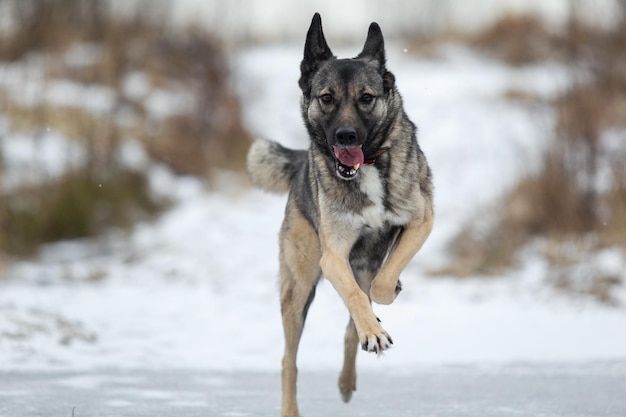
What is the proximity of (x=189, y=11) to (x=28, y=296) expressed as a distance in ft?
33.1

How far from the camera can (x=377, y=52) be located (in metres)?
5.06

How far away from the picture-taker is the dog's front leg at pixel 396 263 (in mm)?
4645

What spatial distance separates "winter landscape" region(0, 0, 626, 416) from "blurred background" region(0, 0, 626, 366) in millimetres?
46

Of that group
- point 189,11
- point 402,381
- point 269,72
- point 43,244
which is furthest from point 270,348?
point 269,72

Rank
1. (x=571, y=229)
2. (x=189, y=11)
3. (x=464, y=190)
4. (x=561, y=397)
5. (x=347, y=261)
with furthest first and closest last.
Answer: (x=189, y=11) < (x=464, y=190) < (x=571, y=229) < (x=561, y=397) < (x=347, y=261)

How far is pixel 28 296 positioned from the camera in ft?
29.5

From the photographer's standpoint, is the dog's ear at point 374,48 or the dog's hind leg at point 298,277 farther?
the dog's hind leg at point 298,277

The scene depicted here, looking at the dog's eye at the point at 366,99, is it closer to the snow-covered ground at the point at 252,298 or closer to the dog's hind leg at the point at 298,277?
the dog's hind leg at the point at 298,277

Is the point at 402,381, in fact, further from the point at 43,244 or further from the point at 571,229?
the point at 43,244

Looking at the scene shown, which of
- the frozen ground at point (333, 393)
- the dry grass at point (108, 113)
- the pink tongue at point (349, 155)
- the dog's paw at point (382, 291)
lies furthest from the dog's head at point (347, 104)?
the dry grass at point (108, 113)

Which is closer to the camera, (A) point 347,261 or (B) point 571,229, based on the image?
(A) point 347,261

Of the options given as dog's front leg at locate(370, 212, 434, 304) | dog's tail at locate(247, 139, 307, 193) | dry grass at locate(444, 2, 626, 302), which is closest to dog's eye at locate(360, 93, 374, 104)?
dog's front leg at locate(370, 212, 434, 304)

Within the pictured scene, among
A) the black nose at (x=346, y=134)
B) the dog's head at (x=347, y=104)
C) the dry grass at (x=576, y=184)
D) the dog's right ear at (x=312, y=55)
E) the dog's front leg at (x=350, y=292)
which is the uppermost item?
the dry grass at (x=576, y=184)

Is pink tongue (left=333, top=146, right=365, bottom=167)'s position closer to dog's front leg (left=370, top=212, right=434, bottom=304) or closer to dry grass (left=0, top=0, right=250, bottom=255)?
dog's front leg (left=370, top=212, right=434, bottom=304)
